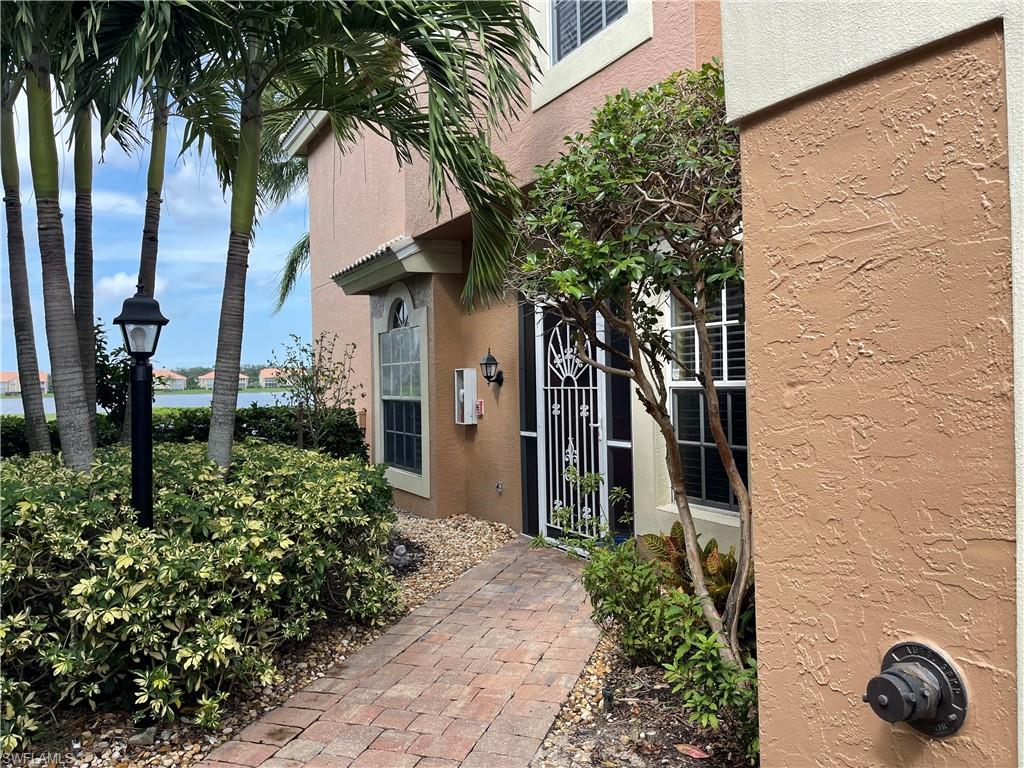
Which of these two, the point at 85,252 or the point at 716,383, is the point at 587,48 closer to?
the point at 716,383

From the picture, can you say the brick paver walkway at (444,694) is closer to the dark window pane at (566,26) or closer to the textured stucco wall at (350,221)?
the dark window pane at (566,26)

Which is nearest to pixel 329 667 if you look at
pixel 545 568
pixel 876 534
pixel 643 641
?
pixel 643 641

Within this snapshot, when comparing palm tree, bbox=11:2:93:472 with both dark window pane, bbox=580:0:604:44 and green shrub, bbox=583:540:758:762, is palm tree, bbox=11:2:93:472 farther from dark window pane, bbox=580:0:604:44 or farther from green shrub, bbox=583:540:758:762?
dark window pane, bbox=580:0:604:44

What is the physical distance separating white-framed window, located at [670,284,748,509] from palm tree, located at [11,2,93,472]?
4.12m

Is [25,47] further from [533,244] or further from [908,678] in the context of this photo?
[908,678]

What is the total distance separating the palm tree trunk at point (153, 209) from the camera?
22.8ft

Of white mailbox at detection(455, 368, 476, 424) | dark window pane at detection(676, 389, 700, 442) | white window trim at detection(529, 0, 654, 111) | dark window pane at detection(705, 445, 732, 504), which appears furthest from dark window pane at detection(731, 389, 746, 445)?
white mailbox at detection(455, 368, 476, 424)

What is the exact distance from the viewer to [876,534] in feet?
6.84

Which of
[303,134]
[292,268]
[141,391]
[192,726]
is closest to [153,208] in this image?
[141,391]

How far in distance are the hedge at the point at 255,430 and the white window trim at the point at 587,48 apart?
213 inches

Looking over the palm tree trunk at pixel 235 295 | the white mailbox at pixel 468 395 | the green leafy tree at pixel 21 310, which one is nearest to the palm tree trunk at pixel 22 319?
the green leafy tree at pixel 21 310

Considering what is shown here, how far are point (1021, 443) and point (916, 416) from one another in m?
0.27

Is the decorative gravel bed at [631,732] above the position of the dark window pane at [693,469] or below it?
below

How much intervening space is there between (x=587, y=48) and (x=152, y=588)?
5068 mm
